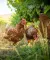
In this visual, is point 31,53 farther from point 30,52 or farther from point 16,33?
point 16,33

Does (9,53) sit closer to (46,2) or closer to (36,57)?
(36,57)

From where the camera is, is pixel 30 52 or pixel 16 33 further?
pixel 16 33

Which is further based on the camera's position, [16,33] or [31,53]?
[16,33]

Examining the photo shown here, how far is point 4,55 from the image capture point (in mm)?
3828

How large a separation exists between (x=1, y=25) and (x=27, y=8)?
2.09 meters

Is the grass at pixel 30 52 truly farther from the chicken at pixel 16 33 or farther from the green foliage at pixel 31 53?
the chicken at pixel 16 33

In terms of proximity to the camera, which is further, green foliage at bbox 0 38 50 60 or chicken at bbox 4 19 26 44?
chicken at bbox 4 19 26 44

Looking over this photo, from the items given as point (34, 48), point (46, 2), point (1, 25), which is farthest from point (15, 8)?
point (34, 48)

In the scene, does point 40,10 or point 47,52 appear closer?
point 47,52

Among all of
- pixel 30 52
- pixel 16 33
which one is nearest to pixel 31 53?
pixel 30 52

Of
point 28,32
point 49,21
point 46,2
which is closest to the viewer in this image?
point 49,21

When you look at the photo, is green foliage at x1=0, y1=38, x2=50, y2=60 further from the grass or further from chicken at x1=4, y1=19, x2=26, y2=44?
chicken at x1=4, y1=19, x2=26, y2=44

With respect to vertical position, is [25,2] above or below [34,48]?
above

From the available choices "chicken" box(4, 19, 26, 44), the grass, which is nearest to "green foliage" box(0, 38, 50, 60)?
the grass
